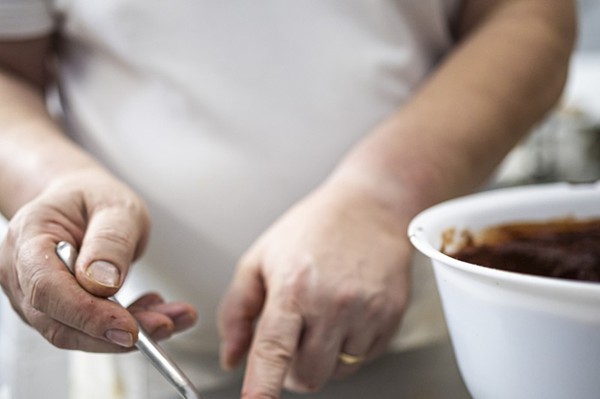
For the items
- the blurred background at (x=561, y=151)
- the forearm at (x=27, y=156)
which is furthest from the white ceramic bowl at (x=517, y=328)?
the blurred background at (x=561, y=151)

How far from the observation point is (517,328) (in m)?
0.27

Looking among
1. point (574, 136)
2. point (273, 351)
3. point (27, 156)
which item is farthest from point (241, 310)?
point (574, 136)

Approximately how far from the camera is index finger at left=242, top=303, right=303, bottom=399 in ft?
1.11

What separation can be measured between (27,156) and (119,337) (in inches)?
6.4

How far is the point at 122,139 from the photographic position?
0.50 metres

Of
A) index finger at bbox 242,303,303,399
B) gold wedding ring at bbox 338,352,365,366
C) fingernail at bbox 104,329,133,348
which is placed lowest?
gold wedding ring at bbox 338,352,365,366

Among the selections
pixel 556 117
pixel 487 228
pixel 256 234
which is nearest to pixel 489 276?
pixel 487 228

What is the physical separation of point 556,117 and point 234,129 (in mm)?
1672

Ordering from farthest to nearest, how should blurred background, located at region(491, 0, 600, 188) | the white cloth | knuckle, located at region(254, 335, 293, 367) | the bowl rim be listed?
1. blurred background, located at region(491, 0, 600, 188)
2. the white cloth
3. knuckle, located at region(254, 335, 293, 367)
4. the bowl rim

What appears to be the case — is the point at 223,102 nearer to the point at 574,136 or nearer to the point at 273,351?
the point at 273,351

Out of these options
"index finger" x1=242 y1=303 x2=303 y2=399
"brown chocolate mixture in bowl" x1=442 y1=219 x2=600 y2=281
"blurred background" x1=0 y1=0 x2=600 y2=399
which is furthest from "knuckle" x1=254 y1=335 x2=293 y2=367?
"blurred background" x1=0 y1=0 x2=600 y2=399

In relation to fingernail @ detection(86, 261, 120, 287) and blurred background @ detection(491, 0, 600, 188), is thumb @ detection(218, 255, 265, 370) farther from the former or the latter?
blurred background @ detection(491, 0, 600, 188)

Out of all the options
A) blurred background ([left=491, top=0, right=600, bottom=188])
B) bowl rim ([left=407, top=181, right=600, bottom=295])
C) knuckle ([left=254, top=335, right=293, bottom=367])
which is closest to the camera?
bowl rim ([left=407, top=181, right=600, bottom=295])

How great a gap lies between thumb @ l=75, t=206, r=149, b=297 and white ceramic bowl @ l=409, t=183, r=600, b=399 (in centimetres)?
15
